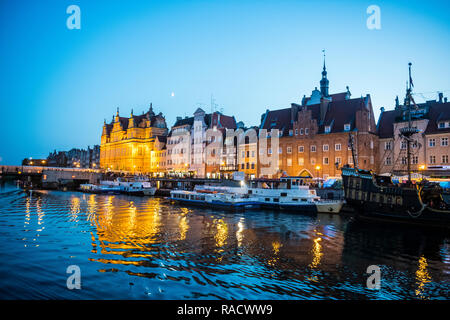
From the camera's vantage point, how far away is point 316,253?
70.5ft

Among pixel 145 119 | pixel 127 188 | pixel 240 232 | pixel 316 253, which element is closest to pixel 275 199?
pixel 240 232

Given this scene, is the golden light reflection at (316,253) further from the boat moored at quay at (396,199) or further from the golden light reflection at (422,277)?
the boat moored at quay at (396,199)

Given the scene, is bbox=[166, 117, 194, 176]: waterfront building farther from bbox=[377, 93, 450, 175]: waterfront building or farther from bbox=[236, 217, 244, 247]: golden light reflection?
bbox=[236, 217, 244, 247]: golden light reflection

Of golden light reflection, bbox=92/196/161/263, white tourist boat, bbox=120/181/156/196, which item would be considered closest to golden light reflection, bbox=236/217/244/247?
golden light reflection, bbox=92/196/161/263

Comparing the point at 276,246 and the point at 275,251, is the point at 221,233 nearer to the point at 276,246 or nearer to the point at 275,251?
the point at 276,246

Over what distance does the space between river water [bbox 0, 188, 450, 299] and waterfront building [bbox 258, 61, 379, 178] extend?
103 ft

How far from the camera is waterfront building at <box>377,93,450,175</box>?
5547 centimetres

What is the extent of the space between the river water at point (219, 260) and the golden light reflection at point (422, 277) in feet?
0.37

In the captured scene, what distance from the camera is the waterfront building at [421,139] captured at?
55469 millimetres

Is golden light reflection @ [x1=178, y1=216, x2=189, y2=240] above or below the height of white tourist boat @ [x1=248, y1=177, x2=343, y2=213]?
below

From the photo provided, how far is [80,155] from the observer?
188875mm
